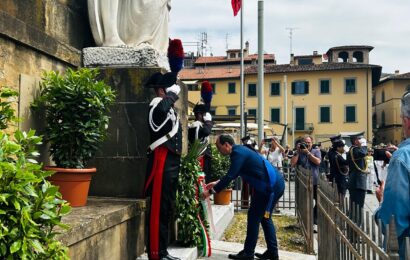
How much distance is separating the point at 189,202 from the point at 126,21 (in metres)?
2.32

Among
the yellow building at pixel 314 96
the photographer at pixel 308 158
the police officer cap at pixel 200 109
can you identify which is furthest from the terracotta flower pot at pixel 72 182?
the yellow building at pixel 314 96

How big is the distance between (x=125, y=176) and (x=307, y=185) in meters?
3.41

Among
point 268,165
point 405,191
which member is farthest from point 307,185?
point 405,191

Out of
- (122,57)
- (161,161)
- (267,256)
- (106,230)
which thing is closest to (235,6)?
(122,57)

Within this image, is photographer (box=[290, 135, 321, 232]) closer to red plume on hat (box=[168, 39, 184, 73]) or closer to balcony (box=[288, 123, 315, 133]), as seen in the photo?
red plume on hat (box=[168, 39, 184, 73])

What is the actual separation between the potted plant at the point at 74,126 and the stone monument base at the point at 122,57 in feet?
3.63

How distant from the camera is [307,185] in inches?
298

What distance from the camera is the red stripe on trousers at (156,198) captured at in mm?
4680

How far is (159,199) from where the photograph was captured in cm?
476

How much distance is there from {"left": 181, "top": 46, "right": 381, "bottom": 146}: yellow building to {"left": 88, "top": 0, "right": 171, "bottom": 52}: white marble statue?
4715cm

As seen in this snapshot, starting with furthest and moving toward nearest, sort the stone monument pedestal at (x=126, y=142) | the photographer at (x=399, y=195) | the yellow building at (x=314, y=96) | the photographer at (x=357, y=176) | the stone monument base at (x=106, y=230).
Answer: the yellow building at (x=314, y=96)
the photographer at (x=357, y=176)
the stone monument pedestal at (x=126, y=142)
the stone monument base at (x=106, y=230)
the photographer at (x=399, y=195)

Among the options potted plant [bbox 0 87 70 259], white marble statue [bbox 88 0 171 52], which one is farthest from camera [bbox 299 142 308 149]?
potted plant [bbox 0 87 70 259]

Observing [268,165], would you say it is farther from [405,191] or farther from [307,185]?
[405,191]

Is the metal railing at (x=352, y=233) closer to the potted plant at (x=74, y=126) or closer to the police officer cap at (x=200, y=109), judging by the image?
the potted plant at (x=74, y=126)
